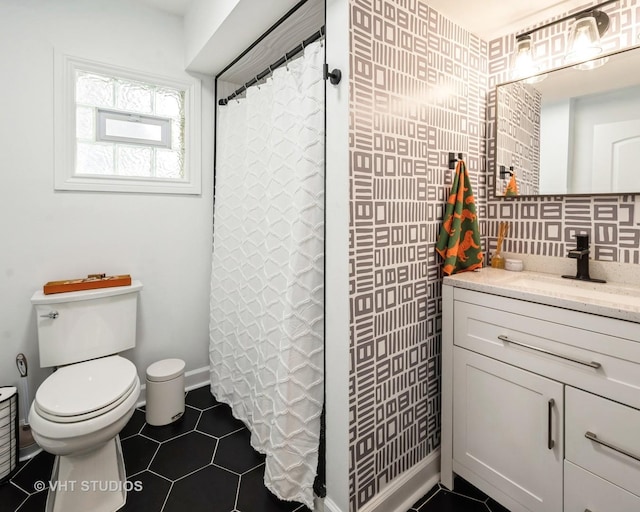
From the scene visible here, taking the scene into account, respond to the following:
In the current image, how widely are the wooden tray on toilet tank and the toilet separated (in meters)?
0.03

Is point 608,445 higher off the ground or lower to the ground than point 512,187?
lower

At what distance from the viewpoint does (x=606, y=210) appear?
1.51 meters

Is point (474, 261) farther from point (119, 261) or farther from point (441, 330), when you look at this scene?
point (119, 261)

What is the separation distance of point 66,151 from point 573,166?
101 inches

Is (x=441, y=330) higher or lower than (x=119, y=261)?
lower

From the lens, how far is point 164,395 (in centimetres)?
199

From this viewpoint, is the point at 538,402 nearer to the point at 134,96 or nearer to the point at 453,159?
the point at 453,159

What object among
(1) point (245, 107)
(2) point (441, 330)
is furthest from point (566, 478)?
(1) point (245, 107)

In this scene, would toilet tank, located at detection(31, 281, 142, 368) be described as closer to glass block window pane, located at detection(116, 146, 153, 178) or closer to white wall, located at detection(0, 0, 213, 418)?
white wall, located at detection(0, 0, 213, 418)

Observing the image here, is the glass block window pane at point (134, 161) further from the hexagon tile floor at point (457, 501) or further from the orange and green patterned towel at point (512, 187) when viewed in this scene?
the hexagon tile floor at point (457, 501)

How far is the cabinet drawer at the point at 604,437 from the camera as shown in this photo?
105cm

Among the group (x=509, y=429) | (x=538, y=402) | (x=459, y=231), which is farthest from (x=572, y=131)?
(x=509, y=429)

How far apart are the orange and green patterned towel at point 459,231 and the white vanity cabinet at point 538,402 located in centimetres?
13

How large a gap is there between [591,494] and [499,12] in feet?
6.33
